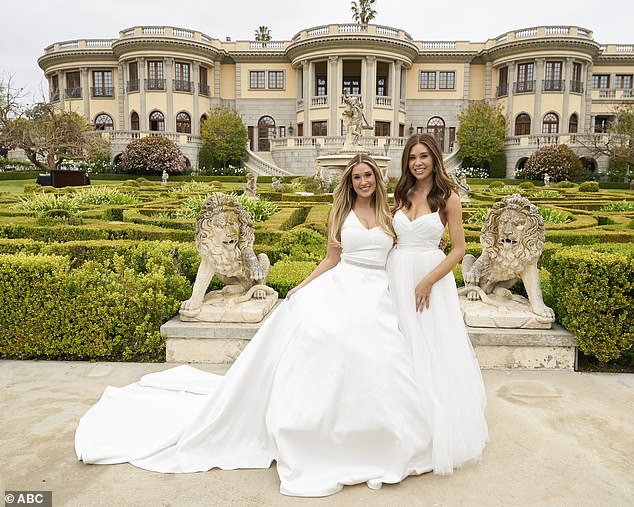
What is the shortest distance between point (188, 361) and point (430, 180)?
2944 mm

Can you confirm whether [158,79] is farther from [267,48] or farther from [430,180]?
[430,180]

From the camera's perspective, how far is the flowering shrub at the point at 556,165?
30078 millimetres

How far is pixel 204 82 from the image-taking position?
40.8 m

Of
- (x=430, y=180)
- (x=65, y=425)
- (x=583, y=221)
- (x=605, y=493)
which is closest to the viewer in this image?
(x=605, y=493)

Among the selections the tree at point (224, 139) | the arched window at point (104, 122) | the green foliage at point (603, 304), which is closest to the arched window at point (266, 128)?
the tree at point (224, 139)

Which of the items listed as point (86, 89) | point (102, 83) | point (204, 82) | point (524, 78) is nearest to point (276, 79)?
point (204, 82)

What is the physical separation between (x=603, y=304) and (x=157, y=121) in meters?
38.9

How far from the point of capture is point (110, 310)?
5.22 meters

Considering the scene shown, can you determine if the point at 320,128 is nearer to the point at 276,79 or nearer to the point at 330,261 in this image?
the point at 276,79

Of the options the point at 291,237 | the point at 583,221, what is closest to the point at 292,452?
→ the point at 291,237

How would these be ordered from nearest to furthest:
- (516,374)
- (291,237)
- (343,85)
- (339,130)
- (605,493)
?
(605,493) < (516,374) < (291,237) < (339,130) < (343,85)

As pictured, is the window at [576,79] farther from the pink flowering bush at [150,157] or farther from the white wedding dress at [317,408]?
the white wedding dress at [317,408]

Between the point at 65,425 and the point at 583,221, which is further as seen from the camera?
the point at 583,221

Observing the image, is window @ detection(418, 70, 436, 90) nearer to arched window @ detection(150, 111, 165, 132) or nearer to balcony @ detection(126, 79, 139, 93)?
arched window @ detection(150, 111, 165, 132)
